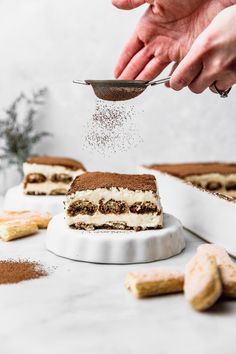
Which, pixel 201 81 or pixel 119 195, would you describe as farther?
pixel 119 195

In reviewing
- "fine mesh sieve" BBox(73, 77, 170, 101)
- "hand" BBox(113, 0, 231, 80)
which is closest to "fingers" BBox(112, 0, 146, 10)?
"hand" BBox(113, 0, 231, 80)

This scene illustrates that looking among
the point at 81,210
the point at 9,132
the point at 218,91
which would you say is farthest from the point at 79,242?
the point at 9,132

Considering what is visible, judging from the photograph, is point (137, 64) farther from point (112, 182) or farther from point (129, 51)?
point (112, 182)

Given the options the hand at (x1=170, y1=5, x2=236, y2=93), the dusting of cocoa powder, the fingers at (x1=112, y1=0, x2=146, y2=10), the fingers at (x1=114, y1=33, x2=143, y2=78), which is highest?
the fingers at (x1=112, y1=0, x2=146, y2=10)

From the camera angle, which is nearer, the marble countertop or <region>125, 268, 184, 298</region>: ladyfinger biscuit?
the marble countertop

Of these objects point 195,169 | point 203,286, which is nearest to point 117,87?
point 195,169

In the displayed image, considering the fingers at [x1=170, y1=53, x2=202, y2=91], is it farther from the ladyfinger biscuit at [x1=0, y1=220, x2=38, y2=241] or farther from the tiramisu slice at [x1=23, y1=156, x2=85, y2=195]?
the tiramisu slice at [x1=23, y1=156, x2=85, y2=195]

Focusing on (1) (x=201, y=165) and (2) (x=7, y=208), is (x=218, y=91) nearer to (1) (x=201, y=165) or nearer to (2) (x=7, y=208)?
(1) (x=201, y=165)
